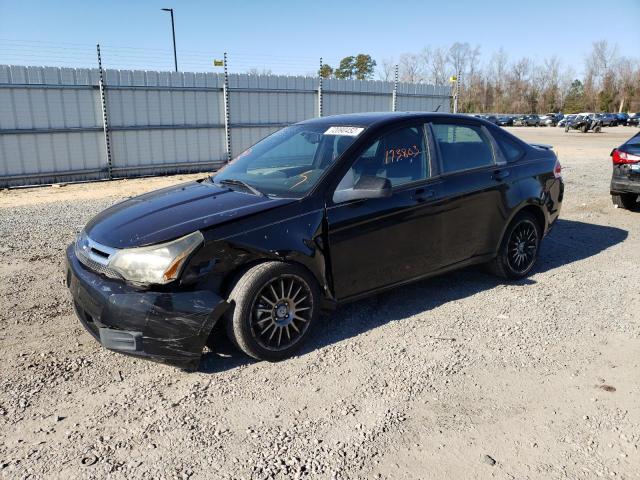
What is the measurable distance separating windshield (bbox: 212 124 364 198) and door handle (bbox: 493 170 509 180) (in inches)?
60.5

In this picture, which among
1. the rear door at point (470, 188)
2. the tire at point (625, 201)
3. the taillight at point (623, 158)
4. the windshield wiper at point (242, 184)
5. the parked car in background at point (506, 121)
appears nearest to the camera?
the windshield wiper at point (242, 184)

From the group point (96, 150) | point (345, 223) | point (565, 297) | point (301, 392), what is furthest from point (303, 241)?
point (96, 150)

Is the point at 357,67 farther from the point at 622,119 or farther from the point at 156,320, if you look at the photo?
the point at 156,320

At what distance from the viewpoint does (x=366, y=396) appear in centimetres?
333

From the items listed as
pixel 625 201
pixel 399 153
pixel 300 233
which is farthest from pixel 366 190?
pixel 625 201

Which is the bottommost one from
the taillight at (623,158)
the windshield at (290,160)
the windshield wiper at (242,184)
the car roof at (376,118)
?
the taillight at (623,158)

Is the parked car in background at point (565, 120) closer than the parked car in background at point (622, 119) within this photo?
Yes

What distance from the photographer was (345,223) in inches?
156

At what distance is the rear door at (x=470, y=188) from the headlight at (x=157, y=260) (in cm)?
230

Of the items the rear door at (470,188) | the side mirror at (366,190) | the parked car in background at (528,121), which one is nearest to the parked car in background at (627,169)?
the rear door at (470,188)

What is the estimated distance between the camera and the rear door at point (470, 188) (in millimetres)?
4691

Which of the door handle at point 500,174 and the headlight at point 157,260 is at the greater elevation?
the door handle at point 500,174

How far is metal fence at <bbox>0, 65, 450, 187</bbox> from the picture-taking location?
1193cm

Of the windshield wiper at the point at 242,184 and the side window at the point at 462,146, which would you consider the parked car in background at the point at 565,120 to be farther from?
the windshield wiper at the point at 242,184
